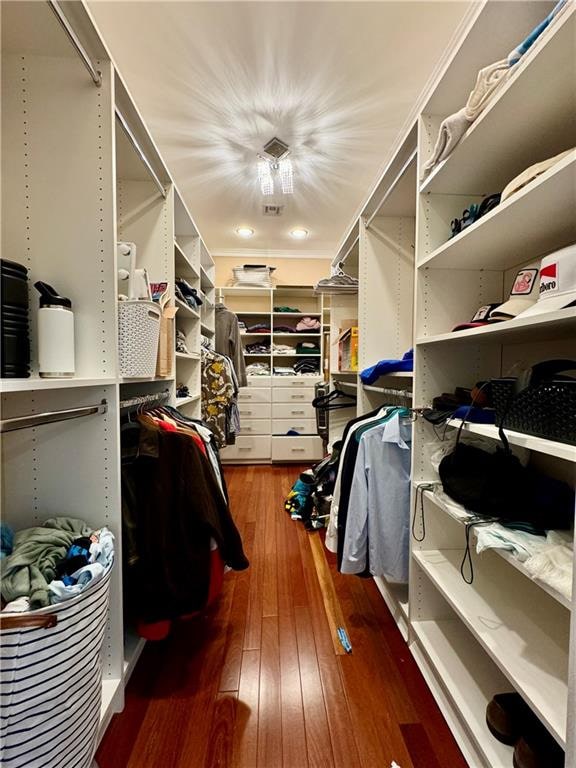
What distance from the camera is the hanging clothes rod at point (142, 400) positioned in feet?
3.83

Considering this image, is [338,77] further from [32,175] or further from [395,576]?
[395,576]

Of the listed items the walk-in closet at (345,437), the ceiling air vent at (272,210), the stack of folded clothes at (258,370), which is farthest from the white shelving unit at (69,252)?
the stack of folded clothes at (258,370)

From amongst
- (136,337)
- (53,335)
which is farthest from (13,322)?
(136,337)

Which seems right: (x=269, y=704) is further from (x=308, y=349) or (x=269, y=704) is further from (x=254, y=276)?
(x=254, y=276)

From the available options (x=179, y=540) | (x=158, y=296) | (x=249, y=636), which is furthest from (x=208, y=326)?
(x=249, y=636)

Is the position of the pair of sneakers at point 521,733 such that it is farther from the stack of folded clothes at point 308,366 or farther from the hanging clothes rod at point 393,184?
the stack of folded clothes at point 308,366

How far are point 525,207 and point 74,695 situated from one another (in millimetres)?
1542

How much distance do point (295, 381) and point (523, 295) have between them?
280 cm

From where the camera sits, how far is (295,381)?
140 inches

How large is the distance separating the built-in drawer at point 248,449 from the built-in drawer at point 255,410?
9.3 inches

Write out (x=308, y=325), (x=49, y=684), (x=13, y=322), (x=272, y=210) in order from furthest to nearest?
(x=308, y=325) < (x=272, y=210) < (x=13, y=322) < (x=49, y=684)

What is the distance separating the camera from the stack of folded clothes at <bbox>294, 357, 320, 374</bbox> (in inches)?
146

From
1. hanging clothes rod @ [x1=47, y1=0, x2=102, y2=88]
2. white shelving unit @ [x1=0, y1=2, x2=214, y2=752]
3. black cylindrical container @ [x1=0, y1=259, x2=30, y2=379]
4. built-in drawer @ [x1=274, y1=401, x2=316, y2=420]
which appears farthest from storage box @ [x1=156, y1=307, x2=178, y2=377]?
built-in drawer @ [x1=274, y1=401, x2=316, y2=420]

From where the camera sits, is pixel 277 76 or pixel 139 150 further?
pixel 277 76
